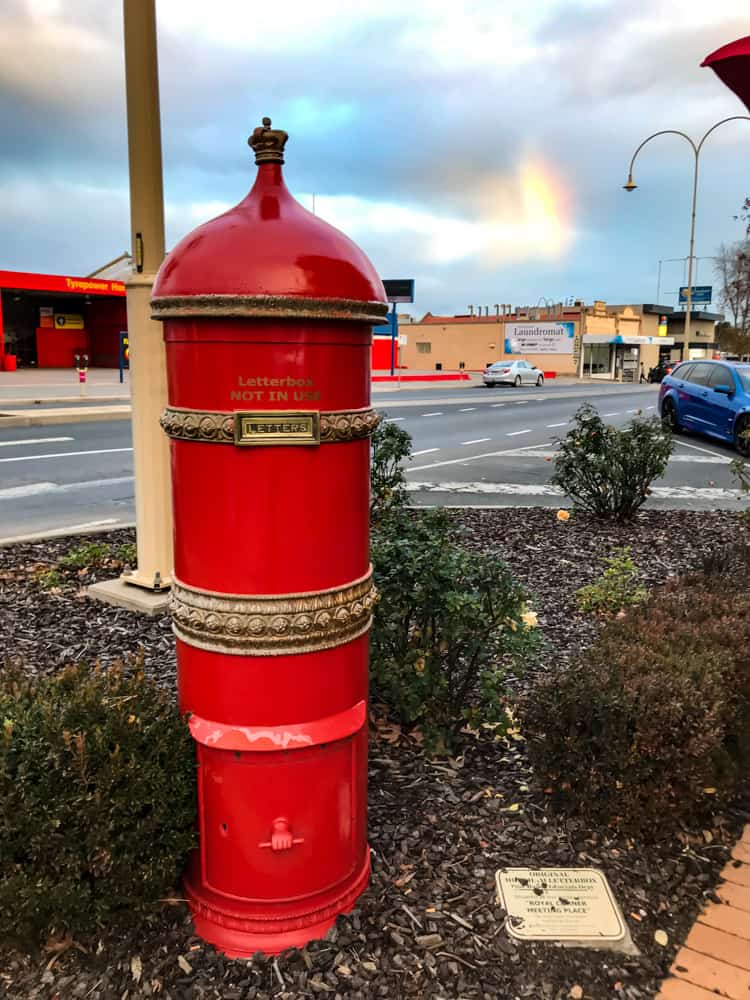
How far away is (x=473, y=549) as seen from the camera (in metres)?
6.79

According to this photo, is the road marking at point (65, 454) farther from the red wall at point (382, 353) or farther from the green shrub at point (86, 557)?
the red wall at point (382, 353)

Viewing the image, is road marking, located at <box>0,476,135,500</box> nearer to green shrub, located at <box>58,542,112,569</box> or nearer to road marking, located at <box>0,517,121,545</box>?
road marking, located at <box>0,517,121,545</box>

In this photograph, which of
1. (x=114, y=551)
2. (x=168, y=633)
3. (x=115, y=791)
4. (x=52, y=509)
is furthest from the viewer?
(x=52, y=509)

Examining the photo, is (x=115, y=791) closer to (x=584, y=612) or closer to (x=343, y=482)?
(x=343, y=482)

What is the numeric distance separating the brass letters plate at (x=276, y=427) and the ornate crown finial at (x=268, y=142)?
72cm

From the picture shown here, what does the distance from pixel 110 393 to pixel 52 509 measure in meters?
16.7

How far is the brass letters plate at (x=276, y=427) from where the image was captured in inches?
83.7

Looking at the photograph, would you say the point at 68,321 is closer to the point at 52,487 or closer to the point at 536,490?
the point at 52,487

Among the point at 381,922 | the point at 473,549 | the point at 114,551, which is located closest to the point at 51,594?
the point at 114,551

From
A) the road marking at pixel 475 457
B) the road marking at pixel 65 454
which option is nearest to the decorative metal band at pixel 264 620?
the road marking at pixel 475 457

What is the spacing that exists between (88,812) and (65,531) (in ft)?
18.1

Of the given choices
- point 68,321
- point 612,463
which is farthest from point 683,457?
point 68,321

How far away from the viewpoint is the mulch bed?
2.30m

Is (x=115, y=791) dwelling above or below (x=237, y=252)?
below
